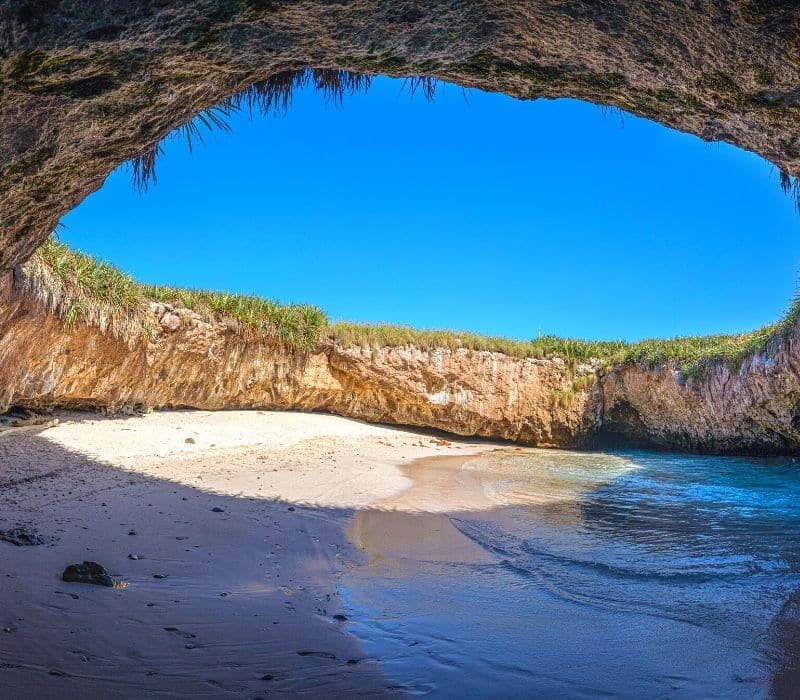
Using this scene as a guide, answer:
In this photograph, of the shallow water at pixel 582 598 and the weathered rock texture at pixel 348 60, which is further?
the shallow water at pixel 582 598

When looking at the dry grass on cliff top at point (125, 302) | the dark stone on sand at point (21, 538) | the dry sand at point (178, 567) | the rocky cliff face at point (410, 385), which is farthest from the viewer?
the rocky cliff face at point (410, 385)

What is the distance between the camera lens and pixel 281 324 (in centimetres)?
1197

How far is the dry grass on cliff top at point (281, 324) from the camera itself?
7375 mm

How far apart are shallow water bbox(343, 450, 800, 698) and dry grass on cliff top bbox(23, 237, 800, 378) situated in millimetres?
5059

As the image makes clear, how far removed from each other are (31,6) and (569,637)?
10.4 feet

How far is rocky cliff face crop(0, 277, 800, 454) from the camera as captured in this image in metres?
7.93

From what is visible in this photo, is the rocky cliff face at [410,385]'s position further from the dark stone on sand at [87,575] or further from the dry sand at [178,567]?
the dark stone on sand at [87,575]

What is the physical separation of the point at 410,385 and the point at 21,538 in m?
9.96

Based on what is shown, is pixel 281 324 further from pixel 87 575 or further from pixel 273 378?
pixel 87 575

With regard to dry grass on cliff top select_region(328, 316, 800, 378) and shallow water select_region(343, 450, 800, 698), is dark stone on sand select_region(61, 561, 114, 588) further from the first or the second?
dry grass on cliff top select_region(328, 316, 800, 378)

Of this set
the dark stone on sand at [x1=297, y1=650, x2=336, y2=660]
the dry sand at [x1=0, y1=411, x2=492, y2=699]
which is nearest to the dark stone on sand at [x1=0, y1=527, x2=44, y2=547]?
the dry sand at [x1=0, y1=411, x2=492, y2=699]

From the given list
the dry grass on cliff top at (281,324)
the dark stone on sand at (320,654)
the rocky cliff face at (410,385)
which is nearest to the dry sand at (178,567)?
the dark stone on sand at (320,654)

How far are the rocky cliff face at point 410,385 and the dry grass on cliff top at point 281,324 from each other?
0.19 metres

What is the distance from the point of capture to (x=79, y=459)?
645 centimetres
